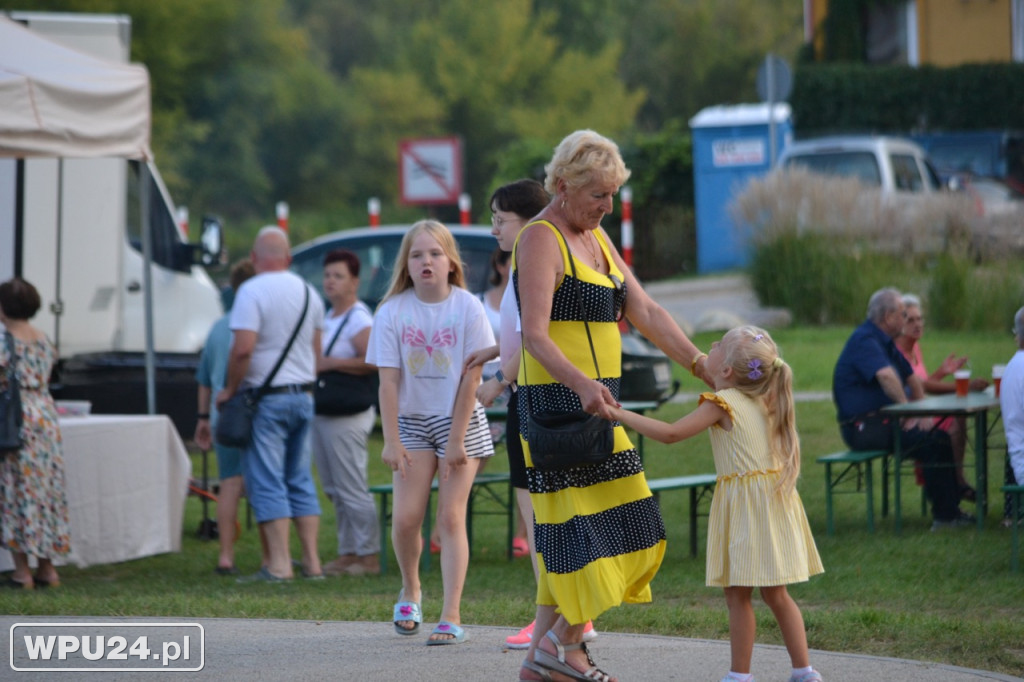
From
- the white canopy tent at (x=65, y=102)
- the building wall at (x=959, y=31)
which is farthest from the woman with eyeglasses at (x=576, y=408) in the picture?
the building wall at (x=959, y=31)

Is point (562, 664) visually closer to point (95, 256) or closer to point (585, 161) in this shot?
point (585, 161)

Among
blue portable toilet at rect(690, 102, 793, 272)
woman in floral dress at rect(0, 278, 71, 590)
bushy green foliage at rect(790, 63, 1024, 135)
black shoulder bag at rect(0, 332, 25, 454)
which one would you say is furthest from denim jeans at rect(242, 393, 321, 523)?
bushy green foliage at rect(790, 63, 1024, 135)

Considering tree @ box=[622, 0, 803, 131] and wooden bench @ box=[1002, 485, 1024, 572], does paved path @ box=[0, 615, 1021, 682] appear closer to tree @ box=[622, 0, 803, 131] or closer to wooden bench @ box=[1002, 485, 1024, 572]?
wooden bench @ box=[1002, 485, 1024, 572]

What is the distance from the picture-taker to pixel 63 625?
6199mm

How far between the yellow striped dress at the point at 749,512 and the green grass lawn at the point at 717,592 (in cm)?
107

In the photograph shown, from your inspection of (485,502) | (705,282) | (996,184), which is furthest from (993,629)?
(996,184)

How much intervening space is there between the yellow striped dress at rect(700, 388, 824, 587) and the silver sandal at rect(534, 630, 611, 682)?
1.59 ft

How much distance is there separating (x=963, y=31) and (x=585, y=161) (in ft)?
95.3

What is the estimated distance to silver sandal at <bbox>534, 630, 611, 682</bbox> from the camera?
4926mm

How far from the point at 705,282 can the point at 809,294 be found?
596cm

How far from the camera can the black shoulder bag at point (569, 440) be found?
4.70 m

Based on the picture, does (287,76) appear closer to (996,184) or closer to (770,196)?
(996,184)

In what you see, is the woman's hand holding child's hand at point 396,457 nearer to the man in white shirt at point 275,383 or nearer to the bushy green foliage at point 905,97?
the man in white shirt at point 275,383

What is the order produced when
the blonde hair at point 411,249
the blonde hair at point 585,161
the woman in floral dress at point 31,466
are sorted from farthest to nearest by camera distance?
1. the woman in floral dress at point 31,466
2. the blonde hair at point 411,249
3. the blonde hair at point 585,161
